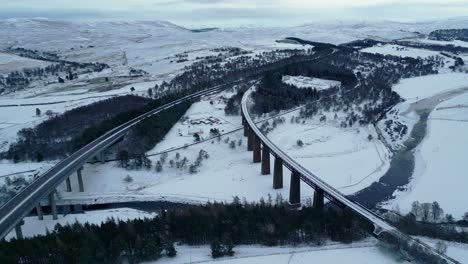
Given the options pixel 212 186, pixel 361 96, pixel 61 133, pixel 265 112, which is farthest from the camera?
pixel 361 96

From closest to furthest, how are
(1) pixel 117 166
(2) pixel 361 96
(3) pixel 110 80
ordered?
(1) pixel 117 166 → (2) pixel 361 96 → (3) pixel 110 80

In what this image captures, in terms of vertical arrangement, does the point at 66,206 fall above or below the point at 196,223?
below

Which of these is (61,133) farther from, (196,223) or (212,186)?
(196,223)

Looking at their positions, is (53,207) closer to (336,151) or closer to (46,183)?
(46,183)

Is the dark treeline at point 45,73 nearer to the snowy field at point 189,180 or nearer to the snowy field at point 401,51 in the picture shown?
the snowy field at point 189,180

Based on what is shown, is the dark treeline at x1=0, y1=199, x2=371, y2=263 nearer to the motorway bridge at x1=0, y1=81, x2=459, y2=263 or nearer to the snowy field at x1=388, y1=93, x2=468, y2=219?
the motorway bridge at x1=0, y1=81, x2=459, y2=263

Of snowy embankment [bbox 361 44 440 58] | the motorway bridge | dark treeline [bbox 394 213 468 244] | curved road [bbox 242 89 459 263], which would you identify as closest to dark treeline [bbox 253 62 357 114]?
the motorway bridge

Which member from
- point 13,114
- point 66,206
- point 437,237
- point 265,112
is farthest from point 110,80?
point 437,237
